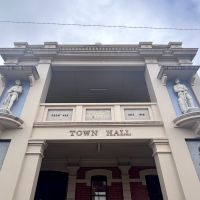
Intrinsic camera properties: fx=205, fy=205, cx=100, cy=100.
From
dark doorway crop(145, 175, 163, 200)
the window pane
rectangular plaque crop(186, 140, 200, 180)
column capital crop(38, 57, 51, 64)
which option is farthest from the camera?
column capital crop(38, 57, 51, 64)

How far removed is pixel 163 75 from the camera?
912cm

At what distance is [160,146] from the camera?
702cm

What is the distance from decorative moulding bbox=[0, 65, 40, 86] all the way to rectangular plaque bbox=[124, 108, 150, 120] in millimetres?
4308

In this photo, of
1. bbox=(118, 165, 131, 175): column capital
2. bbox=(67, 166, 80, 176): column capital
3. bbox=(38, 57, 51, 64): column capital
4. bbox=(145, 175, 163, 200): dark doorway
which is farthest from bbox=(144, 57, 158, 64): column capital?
bbox=(67, 166, 80, 176): column capital

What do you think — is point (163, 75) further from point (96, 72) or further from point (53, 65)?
point (53, 65)

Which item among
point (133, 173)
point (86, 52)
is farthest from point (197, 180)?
point (86, 52)

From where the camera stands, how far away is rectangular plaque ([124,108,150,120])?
321 inches

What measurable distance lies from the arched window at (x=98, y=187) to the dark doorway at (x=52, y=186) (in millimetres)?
1292

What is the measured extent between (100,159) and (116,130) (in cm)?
323

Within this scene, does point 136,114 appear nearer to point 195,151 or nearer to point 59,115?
point 195,151

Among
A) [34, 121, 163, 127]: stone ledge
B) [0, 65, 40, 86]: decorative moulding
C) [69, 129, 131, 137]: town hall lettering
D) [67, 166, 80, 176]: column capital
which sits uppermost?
[0, 65, 40, 86]: decorative moulding

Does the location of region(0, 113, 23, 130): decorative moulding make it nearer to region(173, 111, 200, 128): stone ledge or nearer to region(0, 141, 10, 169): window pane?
region(0, 141, 10, 169): window pane

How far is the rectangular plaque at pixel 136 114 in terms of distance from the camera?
8148 millimetres

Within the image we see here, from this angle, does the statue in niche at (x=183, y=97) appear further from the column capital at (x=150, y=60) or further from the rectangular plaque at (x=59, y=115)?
the rectangular plaque at (x=59, y=115)
